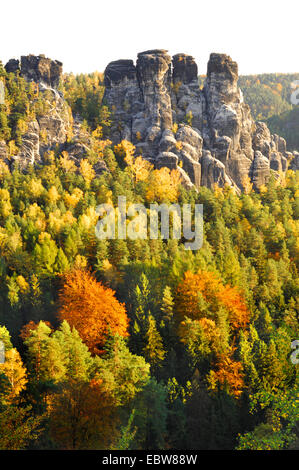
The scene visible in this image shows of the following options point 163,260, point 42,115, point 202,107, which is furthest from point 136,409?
point 202,107

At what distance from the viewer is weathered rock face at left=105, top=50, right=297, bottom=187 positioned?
87.9 m

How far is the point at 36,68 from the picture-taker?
90500 mm

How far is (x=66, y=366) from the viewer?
3025 centimetres

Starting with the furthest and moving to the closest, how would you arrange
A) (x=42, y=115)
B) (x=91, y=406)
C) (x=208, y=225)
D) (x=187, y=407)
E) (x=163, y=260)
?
(x=42, y=115)
(x=208, y=225)
(x=163, y=260)
(x=187, y=407)
(x=91, y=406)

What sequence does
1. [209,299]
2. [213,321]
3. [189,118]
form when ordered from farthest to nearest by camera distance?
[189,118] < [209,299] < [213,321]

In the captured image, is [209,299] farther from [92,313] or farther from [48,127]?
[48,127]

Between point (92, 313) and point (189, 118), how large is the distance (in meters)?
72.8

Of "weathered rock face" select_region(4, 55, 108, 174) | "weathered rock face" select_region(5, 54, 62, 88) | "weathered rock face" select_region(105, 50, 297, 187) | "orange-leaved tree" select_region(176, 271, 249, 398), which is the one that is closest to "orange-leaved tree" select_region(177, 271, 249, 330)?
"orange-leaved tree" select_region(176, 271, 249, 398)

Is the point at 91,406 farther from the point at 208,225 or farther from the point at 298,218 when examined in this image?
the point at 298,218

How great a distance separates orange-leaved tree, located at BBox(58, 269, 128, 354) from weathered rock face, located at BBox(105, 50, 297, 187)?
5106 cm

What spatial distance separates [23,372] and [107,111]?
82.3 m

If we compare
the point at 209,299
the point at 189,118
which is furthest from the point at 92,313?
the point at 189,118

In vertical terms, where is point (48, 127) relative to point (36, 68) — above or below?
below

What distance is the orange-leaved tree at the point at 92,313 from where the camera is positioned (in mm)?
38469
